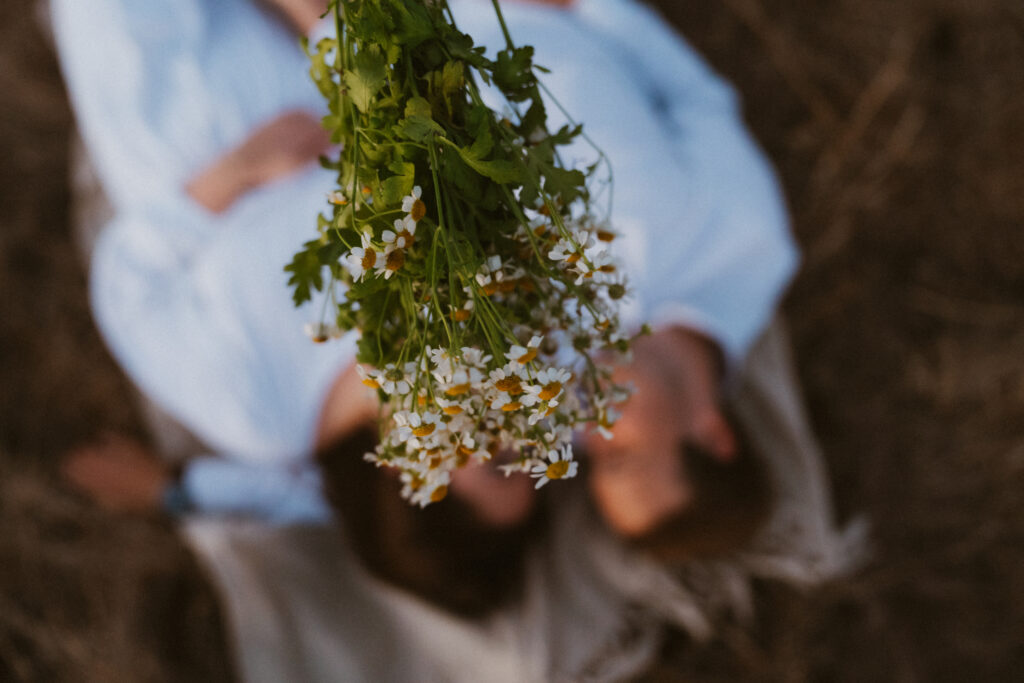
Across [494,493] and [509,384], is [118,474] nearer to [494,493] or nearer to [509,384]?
→ [494,493]

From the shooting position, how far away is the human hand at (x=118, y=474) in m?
1.58

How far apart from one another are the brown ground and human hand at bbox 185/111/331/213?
2.23 ft

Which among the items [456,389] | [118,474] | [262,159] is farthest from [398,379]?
[118,474]

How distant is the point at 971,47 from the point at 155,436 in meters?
2.01

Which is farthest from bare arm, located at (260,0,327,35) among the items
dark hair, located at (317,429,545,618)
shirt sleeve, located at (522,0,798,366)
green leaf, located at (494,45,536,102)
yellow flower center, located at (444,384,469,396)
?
yellow flower center, located at (444,384,469,396)

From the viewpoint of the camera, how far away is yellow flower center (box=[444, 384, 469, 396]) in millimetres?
434

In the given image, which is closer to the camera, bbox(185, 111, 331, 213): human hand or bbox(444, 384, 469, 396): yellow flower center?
bbox(444, 384, 469, 396): yellow flower center

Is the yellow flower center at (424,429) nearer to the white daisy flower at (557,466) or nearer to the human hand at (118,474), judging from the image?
the white daisy flower at (557,466)

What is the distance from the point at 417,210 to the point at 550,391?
0.41 ft

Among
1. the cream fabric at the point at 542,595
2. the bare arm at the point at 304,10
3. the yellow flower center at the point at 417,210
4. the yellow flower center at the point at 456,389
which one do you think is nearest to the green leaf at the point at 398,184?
the yellow flower center at the point at 417,210

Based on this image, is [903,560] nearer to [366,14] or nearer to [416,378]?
[416,378]

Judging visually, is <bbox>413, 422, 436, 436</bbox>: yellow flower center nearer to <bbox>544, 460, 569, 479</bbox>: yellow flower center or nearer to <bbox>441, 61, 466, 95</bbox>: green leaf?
<bbox>544, 460, 569, 479</bbox>: yellow flower center

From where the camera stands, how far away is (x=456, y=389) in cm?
44

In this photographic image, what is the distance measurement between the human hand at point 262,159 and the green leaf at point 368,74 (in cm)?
89
